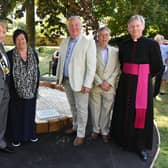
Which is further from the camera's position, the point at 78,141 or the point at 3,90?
the point at 78,141

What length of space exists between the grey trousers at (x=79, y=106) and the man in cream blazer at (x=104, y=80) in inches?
6.4

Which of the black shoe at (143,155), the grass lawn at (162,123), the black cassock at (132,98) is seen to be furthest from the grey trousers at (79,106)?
the grass lawn at (162,123)

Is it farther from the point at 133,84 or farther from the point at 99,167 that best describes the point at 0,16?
the point at 99,167

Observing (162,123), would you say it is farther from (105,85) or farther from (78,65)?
(78,65)

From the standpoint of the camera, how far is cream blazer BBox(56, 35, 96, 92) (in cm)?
383

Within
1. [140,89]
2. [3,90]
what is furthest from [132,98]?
[3,90]

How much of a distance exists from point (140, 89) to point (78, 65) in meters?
0.75

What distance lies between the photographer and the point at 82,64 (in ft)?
12.7

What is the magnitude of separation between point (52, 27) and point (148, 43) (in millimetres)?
1503

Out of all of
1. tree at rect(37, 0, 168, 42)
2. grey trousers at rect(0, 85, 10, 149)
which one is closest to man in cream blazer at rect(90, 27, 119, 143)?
tree at rect(37, 0, 168, 42)

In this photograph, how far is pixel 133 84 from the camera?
3.95 metres

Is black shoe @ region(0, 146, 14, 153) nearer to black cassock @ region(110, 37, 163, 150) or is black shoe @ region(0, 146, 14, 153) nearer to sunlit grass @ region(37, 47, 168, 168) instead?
black cassock @ region(110, 37, 163, 150)

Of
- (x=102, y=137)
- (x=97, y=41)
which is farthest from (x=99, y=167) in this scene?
(x=97, y=41)

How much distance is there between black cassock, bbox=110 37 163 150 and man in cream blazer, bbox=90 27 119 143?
76mm
